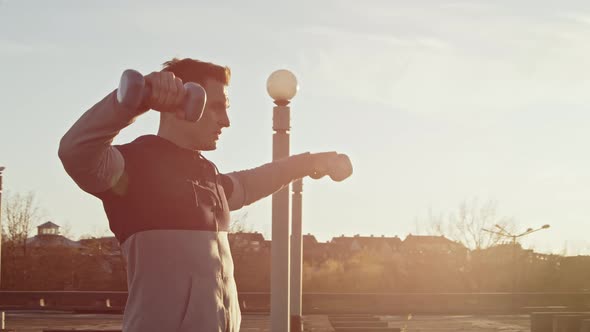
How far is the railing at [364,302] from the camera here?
2800 cm

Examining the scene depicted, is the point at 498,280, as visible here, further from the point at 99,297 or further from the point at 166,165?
the point at 166,165

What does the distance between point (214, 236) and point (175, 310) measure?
0.30 metres

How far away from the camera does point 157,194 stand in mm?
2885

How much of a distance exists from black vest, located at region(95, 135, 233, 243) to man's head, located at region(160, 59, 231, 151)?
0.08 metres

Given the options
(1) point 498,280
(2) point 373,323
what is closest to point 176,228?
(2) point 373,323

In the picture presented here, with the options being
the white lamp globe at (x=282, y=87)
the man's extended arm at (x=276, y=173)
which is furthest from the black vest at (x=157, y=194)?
the white lamp globe at (x=282, y=87)

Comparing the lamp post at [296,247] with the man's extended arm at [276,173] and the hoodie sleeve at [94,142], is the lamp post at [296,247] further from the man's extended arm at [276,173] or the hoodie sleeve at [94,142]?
the hoodie sleeve at [94,142]

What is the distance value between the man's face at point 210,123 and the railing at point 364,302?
941 inches

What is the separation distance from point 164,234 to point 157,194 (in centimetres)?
13

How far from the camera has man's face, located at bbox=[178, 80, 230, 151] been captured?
3.14 metres

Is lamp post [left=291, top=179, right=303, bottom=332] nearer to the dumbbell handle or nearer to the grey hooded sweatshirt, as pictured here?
the dumbbell handle

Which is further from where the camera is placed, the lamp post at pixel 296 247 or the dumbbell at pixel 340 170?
the lamp post at pixel 296 247

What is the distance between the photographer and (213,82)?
10.7 feet

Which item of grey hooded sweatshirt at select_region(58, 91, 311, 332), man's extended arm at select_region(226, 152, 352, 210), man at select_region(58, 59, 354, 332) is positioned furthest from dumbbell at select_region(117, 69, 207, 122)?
man's extended arm at select_region(226, 152, 352, 210)
